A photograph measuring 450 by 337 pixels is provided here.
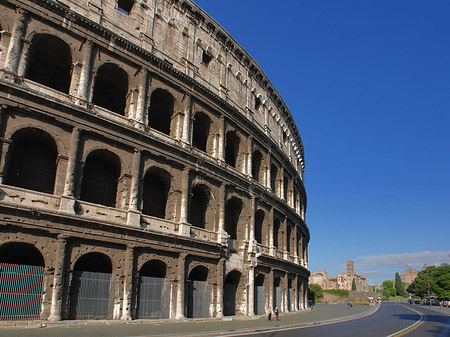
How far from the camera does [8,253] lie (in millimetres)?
15289

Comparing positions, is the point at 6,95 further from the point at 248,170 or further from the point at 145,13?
the point at 248,170

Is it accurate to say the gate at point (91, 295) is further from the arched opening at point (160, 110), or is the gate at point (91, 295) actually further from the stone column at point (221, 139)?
the arched opening at point (160, 110)

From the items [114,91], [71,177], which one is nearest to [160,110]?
[114,91]

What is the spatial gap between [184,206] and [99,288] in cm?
615

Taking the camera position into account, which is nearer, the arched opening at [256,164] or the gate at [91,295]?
the gate at [91,295]

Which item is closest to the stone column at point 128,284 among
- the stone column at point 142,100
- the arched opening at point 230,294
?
the stone column at point 142,100

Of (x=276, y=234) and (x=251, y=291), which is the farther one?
(x=276, y=234)

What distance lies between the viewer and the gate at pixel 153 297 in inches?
681

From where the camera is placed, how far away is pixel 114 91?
69.6 ft

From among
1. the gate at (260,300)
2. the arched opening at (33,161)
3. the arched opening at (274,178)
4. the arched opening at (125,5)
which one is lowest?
the gate at (260,300)

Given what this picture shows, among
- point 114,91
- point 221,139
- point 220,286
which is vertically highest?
point 114,91

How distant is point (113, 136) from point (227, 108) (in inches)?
370

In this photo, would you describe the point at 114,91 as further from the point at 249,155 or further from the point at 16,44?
the point at 249,155

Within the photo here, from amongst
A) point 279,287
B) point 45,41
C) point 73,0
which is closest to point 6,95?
point 45,41
